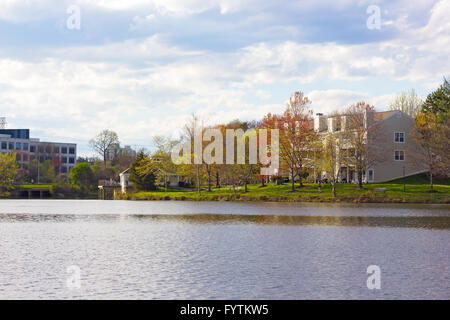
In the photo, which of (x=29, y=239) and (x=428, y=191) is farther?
(x=428, y=191)

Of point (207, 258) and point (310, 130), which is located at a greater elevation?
point (310, 130)

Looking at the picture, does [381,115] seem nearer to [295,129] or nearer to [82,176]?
[295,129]

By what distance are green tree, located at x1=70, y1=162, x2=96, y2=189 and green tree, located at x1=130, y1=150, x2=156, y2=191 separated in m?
23.6

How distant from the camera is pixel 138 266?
21297mm

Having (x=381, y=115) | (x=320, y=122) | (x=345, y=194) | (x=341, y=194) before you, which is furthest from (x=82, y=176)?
(x=345, y=194)

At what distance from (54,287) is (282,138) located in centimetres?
6753

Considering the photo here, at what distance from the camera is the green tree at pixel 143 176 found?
320ft

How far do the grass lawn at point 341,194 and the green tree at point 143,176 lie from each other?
5560 mm

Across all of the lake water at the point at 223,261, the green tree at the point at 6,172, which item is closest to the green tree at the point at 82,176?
the green tree at the point at 6,172

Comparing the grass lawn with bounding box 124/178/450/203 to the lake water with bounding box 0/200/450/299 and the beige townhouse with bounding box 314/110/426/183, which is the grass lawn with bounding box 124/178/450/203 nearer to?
the beige townhouse with bounding box 314/110/426/183

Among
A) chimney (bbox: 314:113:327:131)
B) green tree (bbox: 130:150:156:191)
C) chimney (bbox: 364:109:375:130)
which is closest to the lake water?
chimney (bbox: 364:109:375:130)
